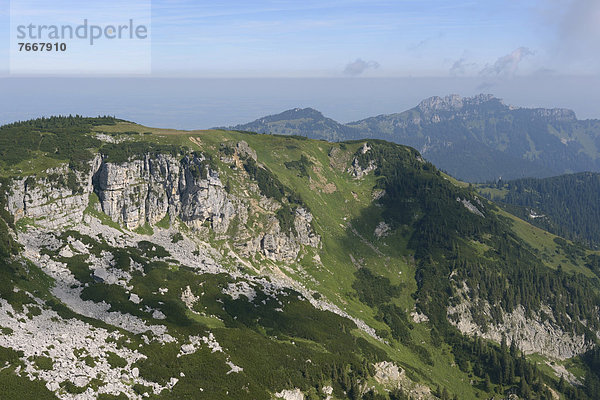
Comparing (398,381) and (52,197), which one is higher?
(52,197)

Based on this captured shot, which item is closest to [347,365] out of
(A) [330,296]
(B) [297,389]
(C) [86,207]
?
(B) [297,389]

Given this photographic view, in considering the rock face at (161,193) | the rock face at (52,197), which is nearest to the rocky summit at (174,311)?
the rock face at (52,197)

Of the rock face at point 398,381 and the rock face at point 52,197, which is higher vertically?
the rock face at point 52,197

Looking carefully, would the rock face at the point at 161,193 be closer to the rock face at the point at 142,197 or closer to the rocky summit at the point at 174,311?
the rock face at the point at 142,197

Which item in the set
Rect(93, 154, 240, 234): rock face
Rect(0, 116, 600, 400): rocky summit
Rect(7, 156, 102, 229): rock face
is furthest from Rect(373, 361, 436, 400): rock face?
Rect(7, 156, 102, 229): rock face

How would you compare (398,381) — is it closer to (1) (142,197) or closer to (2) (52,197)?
(1) (142,197)

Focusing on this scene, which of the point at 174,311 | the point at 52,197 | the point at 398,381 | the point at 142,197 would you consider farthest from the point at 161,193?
the point at 398,381

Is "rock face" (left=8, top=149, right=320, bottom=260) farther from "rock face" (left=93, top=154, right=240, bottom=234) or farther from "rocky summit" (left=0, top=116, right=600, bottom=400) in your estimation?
"rocky summit" (left=0, top=116, right=600, bottom=400)

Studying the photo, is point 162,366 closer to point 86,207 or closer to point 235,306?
point 235,306

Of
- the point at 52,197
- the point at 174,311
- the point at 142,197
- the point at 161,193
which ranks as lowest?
the point at 174,311
